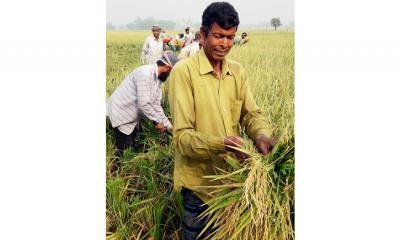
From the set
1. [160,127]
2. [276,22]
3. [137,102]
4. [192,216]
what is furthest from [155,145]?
[276,22]

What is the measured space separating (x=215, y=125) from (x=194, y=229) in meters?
0.51

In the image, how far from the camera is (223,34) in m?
2.12

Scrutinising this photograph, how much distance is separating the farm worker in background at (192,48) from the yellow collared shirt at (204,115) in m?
0.18

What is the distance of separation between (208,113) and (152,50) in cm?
55

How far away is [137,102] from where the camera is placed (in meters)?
2.56

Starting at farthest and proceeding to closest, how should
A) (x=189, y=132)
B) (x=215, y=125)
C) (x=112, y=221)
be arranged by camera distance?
(x=112, y=221) → (x=215, y=125) → (x=189, y=132)

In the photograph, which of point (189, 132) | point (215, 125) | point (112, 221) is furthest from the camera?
point (112, 221)

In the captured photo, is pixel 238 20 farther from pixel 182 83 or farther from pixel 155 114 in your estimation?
pixel 155 114

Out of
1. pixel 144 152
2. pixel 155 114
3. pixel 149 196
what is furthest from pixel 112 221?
pixel 155 114

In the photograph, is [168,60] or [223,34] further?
[168,60]

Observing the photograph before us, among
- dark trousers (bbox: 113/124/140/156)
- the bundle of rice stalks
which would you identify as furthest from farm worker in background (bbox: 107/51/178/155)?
the bundle of rice stalks

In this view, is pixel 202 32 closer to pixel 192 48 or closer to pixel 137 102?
pixel 192 48

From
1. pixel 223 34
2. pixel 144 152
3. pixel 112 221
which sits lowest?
pixel 112 221

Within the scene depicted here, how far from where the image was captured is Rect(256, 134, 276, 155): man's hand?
2156mm
